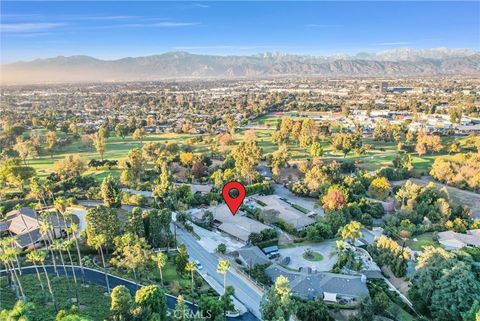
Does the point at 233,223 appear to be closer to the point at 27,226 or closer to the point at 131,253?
the point at 131,253

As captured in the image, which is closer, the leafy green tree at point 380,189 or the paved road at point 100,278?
the paved road at point 100,278

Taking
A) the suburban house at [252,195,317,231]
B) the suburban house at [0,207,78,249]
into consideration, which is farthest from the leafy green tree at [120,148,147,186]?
the suburban house at [252,195,317,231]

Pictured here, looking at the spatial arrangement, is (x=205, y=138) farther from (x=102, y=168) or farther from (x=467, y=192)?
(x=467, y=192)

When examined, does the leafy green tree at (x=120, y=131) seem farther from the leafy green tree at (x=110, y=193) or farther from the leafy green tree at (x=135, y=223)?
the leafy green tree at (x=135, y=223)

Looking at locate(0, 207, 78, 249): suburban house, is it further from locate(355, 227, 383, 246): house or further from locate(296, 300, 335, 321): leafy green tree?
locate(355, 227, 383, 246): house

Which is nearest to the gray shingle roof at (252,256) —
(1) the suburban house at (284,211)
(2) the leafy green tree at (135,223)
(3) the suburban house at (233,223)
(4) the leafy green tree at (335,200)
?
(3) the suburban house at (233,223)

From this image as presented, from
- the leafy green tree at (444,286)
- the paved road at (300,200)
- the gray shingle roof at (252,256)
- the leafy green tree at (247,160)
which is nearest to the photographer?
the leafy green tree at (444,286)
